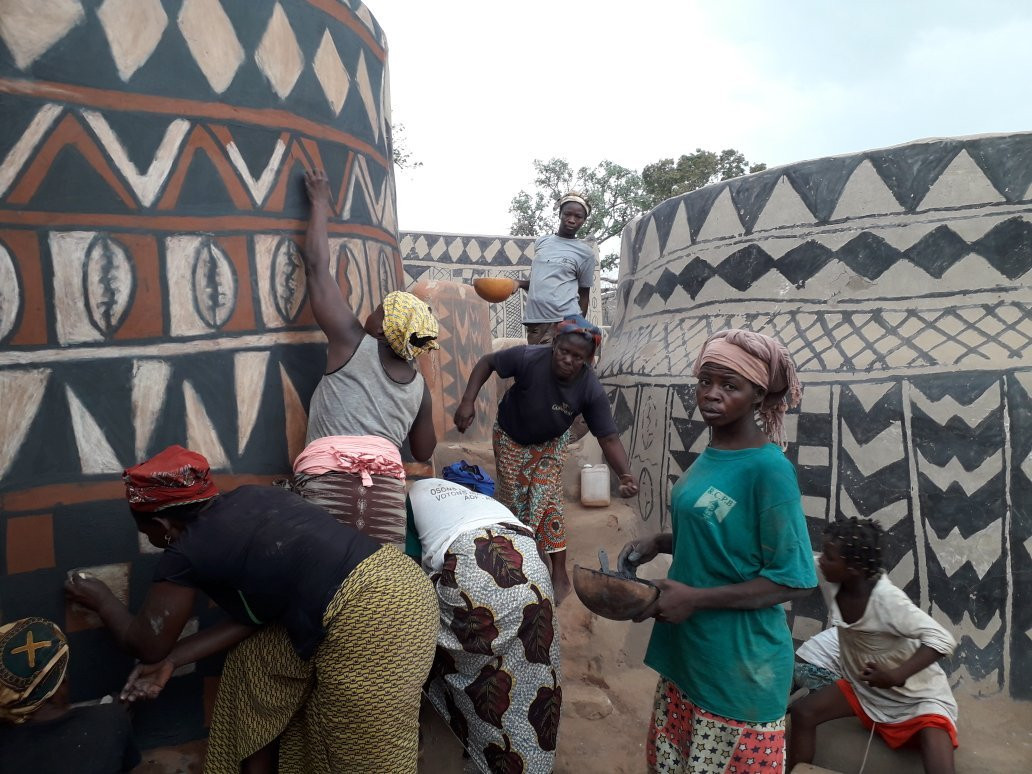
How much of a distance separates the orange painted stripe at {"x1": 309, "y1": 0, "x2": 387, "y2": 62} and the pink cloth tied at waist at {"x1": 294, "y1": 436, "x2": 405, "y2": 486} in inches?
77.7

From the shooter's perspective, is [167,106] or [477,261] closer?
[167,106]

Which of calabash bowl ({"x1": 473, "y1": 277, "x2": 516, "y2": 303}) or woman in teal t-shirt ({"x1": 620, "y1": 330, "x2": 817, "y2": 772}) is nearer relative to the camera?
woman in teal t-shirt ({"x1": 620, "y1": 330, "x2": 817, "y2": 772})

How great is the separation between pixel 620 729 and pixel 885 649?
1.24 m

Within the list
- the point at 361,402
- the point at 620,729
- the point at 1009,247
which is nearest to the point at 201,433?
the point at 361,402

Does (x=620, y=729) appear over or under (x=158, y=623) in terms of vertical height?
under

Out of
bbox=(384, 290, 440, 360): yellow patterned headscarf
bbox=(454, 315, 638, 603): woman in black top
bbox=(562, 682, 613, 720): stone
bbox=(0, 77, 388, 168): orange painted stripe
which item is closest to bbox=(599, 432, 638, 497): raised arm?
bbox=(454, 315, 638, 603): woman in black top

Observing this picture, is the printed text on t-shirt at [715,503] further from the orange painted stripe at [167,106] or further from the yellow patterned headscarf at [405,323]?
the orange painted stripe at [167,106]

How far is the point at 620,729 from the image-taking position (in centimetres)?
324

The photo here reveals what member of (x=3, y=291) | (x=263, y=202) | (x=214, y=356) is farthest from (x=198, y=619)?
(x=263, y=202)

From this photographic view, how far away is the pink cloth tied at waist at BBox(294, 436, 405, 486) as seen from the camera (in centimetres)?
249

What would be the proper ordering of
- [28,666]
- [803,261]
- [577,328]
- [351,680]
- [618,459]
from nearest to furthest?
[28,666]
[351,680]
[577,328]
[618,459]
[803,261]

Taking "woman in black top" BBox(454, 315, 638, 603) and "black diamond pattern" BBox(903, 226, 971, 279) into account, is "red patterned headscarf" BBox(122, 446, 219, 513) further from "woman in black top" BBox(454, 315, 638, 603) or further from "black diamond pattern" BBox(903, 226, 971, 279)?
"black diamond pattern" BBox(903, 226, 971, 279)

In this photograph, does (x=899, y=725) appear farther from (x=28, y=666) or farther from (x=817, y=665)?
(x=28, y=666)

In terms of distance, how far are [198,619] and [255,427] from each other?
0.76 metres
